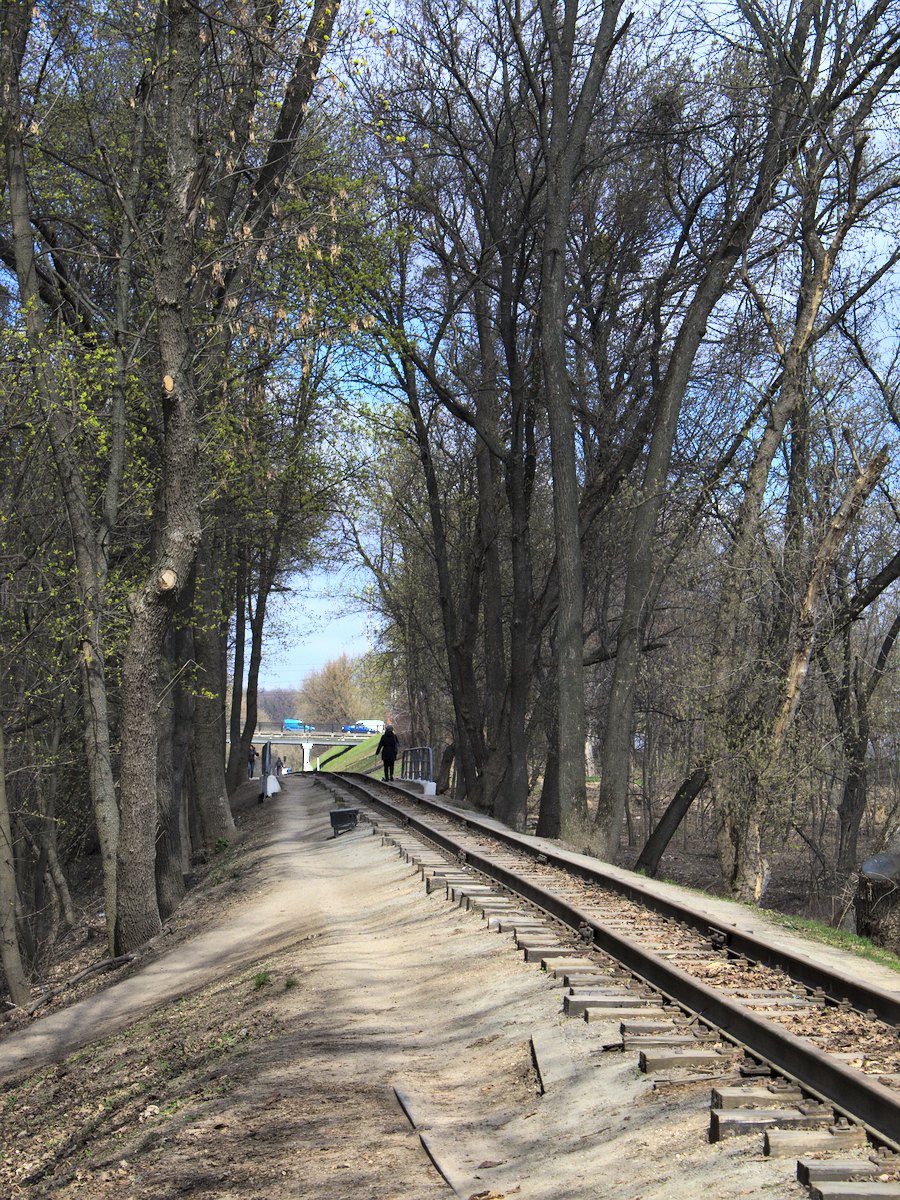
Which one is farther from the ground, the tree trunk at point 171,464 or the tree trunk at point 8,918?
the tree trunk at point 171,464

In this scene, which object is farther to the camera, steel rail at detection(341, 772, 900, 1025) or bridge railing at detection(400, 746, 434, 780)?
bridge railing at detection(400, 746, 434, 780)

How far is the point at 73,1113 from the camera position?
7324 millimetres

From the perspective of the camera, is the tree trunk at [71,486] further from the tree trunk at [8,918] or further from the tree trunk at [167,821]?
the tree trunk at [167,821]

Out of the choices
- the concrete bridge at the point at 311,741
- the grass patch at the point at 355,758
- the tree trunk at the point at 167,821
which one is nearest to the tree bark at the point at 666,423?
the tree trunk at the point at 167,821

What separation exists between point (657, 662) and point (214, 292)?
20327 millimetres

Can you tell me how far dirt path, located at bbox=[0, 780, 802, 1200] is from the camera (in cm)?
468

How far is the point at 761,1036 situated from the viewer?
5.48m

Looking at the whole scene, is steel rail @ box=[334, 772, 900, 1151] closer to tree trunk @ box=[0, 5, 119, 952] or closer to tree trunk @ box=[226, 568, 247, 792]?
tree trunk @ box=[0, 5, 119, 952]

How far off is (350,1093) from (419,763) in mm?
25859

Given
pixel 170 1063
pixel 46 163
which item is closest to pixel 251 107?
pixel 46 163

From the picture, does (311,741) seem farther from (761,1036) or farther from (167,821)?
(761,1036)

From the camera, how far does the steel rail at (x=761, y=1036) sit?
4.37 m

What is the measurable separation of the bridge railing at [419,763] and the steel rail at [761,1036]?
1998 cm

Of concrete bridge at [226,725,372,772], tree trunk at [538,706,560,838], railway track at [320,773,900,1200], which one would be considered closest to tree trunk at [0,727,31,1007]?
railway track at [320,773,900,1200]
